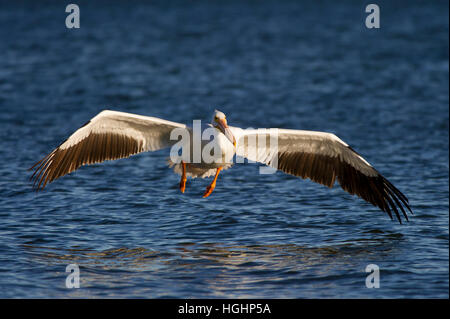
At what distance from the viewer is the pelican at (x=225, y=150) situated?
9.60 m

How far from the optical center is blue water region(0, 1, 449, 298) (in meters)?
8.75

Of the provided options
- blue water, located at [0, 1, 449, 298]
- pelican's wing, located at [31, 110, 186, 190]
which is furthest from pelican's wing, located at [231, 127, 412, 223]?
pelican's wing, located at [31, 110, 186, 190]

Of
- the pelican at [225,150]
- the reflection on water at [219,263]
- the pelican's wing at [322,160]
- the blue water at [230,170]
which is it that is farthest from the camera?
the pelican's wing at [322,160]

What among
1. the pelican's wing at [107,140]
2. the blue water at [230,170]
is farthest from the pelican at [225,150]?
the blue water at [230,170]

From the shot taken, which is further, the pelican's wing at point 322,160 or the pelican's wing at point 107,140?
the pelican's wing at point 322,160

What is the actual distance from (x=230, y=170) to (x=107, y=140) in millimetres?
4198

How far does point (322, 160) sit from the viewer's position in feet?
33.9

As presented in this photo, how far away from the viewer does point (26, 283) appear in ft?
27.3

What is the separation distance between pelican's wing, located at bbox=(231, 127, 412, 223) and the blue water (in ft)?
1.92

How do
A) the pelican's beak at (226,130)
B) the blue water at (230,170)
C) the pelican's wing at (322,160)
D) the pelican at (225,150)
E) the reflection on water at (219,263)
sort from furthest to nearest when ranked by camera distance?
the pelican's wing at (322,160) → the pelican at (225,150) → the pelican's beak at (226,130) → the blue water at (230,170) → the reflection on water at (219,263)

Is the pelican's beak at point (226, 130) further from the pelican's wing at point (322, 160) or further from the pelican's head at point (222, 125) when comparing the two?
the pelican's wing at point (322, 160)

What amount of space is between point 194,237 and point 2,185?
165 inches

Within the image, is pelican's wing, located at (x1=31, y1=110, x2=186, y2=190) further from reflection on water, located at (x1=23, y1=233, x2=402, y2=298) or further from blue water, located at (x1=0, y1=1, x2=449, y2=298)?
reflection on water, located at (x1=23, y1=233, x2=402, y2=298)

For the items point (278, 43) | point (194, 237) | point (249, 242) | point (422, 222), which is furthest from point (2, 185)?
point (278, 43)
